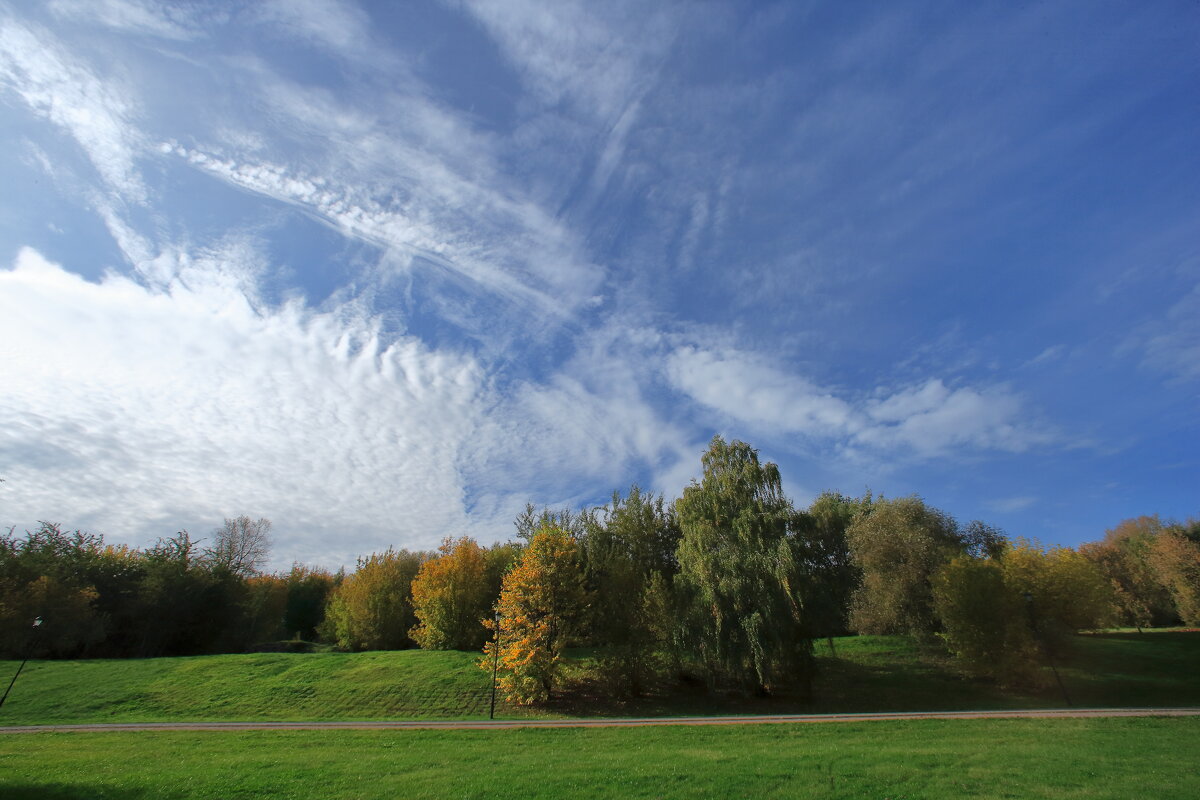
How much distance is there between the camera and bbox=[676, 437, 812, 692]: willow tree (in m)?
25.8

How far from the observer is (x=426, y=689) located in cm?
→ 2902

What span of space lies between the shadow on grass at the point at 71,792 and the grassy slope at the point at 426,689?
50.6 ft

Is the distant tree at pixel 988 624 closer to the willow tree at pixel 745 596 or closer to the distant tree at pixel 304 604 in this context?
the willow tree at pixel 745 596

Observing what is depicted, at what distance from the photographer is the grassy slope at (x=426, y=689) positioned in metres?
26.1

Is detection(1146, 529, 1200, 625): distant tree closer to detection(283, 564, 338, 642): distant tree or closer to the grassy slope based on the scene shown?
the grassy slope

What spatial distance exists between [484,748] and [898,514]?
32.2 m

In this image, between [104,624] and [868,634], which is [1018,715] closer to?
[868,634]

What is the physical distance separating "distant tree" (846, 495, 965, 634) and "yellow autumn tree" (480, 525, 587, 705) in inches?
785

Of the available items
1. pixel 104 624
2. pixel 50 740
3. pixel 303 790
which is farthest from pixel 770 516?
pixel 104 624

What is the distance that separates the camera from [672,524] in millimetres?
37875

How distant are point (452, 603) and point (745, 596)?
2179cm

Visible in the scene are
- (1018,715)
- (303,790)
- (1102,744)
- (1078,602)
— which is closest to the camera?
(303,790)

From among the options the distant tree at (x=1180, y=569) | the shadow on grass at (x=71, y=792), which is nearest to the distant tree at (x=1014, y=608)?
Answer: the distant tree at (x=1180, y=569)

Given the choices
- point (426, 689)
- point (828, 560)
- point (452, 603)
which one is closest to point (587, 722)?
point (426, 689)
